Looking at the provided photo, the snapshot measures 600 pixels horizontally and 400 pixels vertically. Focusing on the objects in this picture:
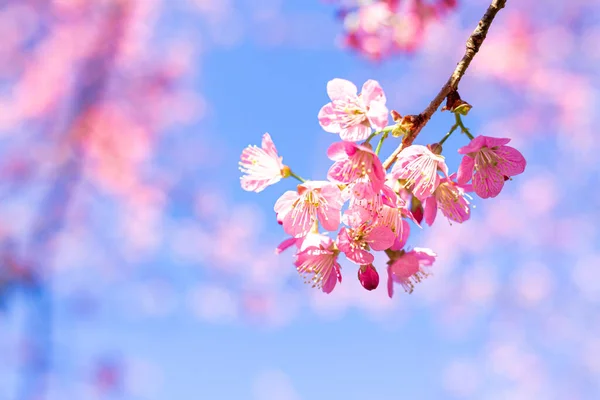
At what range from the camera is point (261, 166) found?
4.61 ft

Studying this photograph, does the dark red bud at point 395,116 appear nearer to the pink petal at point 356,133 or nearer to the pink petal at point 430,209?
the pink petal at point 356,133

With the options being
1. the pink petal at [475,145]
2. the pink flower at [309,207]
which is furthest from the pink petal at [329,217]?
the pink petal at [475,145]

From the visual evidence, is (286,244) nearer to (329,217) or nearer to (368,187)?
(329,217)

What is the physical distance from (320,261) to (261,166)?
0.32 m

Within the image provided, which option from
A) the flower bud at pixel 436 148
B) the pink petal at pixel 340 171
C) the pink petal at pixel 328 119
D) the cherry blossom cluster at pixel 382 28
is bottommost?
the pink petal at pixel 340 171

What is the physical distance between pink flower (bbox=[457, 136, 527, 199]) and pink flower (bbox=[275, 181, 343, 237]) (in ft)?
0.99

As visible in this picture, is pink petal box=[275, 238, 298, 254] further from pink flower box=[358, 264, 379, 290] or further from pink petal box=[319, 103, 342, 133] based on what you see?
pink petal box=[319, 103, 342, 133]

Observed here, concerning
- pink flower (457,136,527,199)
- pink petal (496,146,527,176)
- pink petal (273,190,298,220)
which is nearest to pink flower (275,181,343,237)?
pink petal (273,190,298,220)

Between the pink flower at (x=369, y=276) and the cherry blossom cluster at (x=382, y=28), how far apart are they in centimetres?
176

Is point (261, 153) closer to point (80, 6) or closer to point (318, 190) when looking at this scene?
point (318, 190)

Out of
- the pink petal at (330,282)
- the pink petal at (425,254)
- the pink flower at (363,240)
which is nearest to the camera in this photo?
the pink flower at (363,240)

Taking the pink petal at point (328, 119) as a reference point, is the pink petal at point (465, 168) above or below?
below

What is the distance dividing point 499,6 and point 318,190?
1.98 ft

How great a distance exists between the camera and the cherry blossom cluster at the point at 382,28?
2.67m
